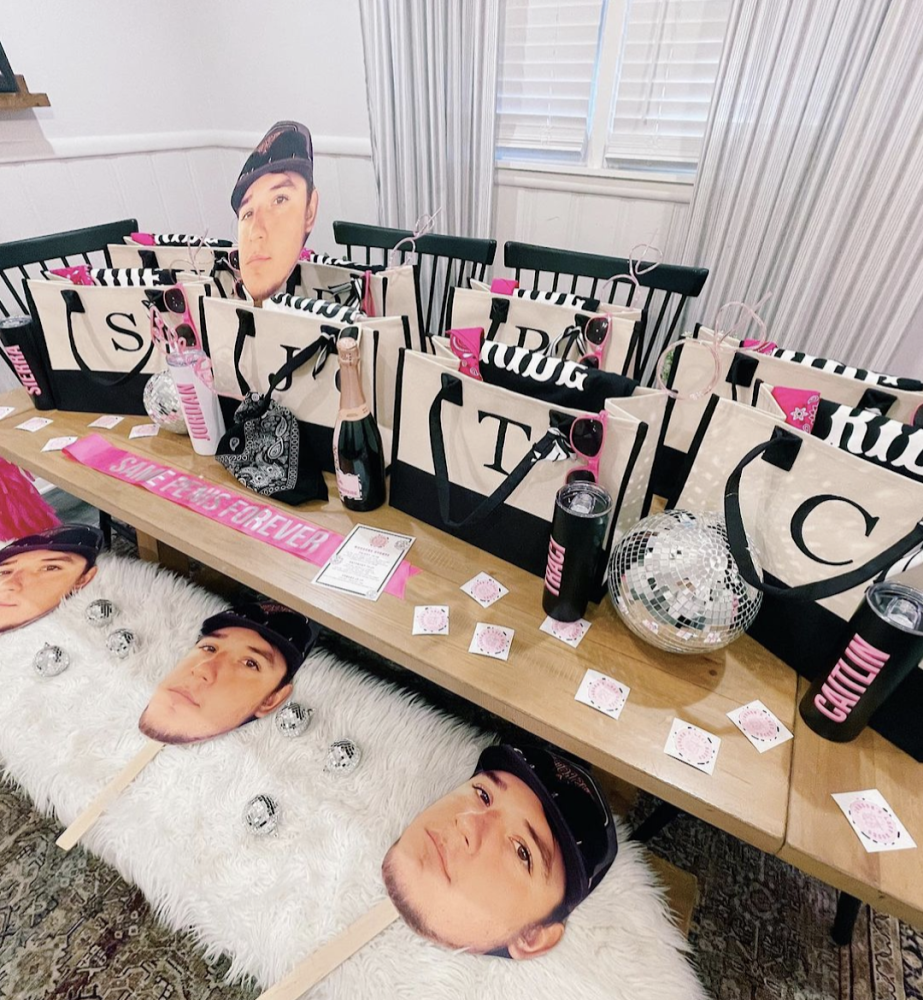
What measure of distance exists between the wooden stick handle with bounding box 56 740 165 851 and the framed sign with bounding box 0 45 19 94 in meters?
2.01

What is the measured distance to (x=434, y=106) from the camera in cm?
173

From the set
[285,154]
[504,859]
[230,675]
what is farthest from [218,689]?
[285,154]

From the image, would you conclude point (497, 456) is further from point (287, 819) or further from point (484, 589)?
point (287, 819)

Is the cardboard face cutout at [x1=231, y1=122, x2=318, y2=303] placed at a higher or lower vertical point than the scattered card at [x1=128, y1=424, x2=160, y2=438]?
higher

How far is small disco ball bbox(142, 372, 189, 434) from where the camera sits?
1088 millimetres

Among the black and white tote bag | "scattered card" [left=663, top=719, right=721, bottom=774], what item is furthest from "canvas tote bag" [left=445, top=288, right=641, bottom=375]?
"scattered card" [left=663, top=719, right=721, bottom=774]

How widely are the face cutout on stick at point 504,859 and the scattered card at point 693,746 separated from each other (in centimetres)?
27

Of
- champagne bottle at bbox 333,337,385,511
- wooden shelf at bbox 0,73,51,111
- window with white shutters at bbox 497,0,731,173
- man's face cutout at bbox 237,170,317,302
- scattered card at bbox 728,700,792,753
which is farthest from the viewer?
wooden shelf at bbox 0,73,51,111

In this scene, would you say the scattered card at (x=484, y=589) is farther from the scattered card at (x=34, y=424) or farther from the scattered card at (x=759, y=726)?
the scattered card at (x=34, y=424)

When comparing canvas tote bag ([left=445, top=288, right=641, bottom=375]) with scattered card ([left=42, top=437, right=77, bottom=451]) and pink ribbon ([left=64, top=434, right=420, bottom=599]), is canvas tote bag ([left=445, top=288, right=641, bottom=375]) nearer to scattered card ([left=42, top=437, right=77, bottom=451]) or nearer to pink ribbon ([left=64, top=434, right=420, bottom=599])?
pink ribbon ([left=64, top=434, right=420, bottom=599])

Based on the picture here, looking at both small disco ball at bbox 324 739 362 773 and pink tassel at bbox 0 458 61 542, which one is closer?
small disco ball at bbox 324 739 362 773

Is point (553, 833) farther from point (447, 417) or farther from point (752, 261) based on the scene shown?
point (752, 261)

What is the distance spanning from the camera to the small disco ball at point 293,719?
3.00ft

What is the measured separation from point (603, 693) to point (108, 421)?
1.20m
